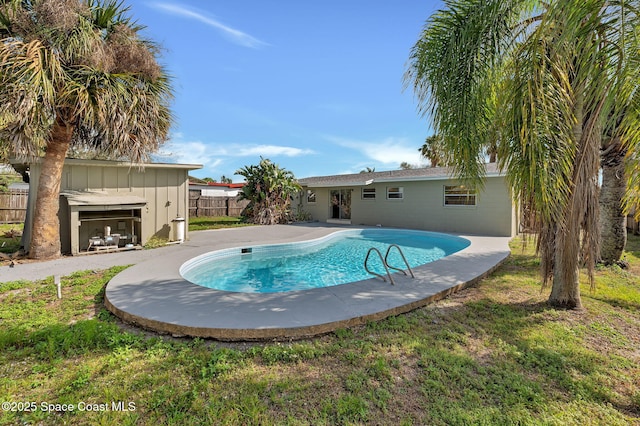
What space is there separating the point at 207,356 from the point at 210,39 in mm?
11302

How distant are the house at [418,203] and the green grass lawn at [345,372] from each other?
26.1ft

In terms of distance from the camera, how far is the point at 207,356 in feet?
11.1

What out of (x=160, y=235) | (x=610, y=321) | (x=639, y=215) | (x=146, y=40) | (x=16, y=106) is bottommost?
(x=610, y=321)

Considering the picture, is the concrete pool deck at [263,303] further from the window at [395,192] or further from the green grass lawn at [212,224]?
the window at [395,192]

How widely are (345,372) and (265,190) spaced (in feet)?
54.3

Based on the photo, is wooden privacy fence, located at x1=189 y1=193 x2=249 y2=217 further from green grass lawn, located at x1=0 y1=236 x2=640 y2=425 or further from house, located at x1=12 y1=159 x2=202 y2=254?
green grass lawn, located at x1=0 y1=236 x2=640 y2=425

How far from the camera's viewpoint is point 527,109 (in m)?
3.94

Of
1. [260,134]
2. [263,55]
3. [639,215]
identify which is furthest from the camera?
[260,134]

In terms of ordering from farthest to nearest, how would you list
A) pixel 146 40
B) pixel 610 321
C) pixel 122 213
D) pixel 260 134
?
1. pixel 260 134
2. pixel 122 213
3. pixel 146 40
4. pixel 610 321

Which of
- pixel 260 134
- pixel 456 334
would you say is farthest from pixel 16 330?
pixel 260 134

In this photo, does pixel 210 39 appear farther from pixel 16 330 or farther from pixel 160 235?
pixel 16 330

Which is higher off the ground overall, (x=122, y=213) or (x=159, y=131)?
(x=159, y=131)

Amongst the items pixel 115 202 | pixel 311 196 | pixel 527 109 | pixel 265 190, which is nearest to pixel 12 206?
pixel 115 202

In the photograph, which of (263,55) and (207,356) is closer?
(207,356)
